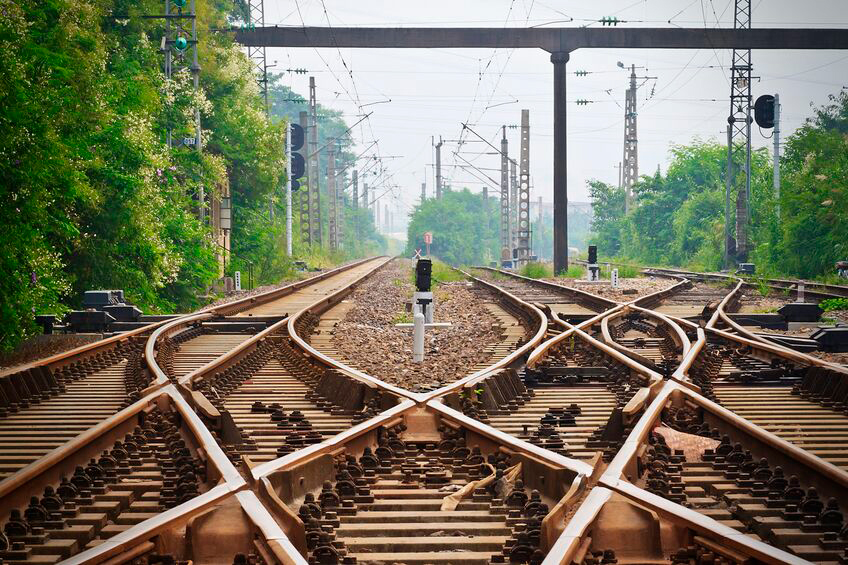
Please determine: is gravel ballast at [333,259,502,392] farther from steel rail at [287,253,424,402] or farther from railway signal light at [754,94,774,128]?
railway signal light at [754,94,774,128]

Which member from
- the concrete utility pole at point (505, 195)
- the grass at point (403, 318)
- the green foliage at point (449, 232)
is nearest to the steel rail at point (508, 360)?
the grass at point (403, 318)

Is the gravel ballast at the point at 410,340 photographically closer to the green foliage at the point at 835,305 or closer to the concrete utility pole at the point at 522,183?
the green foliage at the point at 835,305

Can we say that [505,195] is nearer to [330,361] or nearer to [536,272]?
[536,272]

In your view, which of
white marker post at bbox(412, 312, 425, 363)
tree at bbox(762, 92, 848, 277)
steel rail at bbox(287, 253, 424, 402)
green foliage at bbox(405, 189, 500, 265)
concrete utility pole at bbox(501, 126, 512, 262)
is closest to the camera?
steel rail at bbox(287, 253, 424, 402)

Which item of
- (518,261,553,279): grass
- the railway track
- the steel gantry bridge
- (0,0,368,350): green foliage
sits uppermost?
the steel gantry bridge

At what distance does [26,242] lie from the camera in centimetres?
1404

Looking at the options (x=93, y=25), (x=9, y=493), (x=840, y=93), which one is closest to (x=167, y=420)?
(x=9, y=493)

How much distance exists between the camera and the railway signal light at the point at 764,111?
43.3 meters

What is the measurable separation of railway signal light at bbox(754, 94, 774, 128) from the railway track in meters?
35.0

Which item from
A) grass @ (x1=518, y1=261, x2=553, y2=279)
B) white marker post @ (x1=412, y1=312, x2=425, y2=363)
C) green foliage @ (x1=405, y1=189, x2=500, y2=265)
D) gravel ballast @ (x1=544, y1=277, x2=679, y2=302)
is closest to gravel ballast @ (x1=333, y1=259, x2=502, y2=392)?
white marker post @ (x1=412, y1=312, x2=425, y2=363)

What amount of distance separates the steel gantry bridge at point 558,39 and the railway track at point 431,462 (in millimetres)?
24396

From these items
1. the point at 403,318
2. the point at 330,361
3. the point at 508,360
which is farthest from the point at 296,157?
the point at 508,360

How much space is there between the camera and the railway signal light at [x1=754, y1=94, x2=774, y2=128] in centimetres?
4334

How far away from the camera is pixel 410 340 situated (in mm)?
14109
